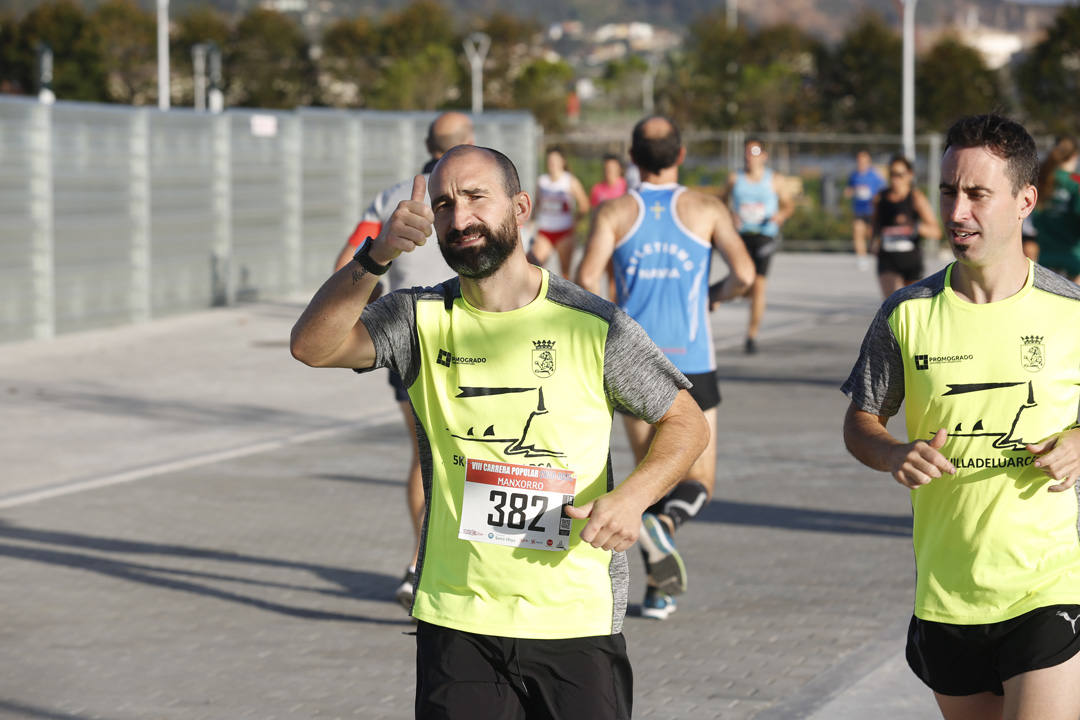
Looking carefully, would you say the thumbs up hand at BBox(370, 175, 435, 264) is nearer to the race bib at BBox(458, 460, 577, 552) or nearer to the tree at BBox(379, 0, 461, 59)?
the race bib at BBox(458, 460, 577, 552)

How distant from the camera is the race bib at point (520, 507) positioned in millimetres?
3598

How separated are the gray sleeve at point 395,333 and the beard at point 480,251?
0.26 m

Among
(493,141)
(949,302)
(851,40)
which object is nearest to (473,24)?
(851,40)

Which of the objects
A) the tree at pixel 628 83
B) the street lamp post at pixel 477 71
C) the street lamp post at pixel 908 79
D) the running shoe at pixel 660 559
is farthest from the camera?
the tree at pixel 628 83

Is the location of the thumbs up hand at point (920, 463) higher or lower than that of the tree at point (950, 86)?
lower

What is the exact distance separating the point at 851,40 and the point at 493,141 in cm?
3985

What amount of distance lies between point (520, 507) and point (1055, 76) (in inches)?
1792

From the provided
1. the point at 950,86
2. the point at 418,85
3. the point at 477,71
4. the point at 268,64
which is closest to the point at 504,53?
the point at 268,64

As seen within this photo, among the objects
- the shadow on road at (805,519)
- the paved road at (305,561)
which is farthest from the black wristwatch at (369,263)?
the shadow on road at (805,519)

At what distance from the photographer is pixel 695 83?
72.2m

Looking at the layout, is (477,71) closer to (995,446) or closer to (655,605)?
(655,605)

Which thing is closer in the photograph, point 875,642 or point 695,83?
point 875,642

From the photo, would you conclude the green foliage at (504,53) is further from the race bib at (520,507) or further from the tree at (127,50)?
the race bib at (520,507)

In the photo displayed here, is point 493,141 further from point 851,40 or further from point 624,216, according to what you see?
point 851,40
